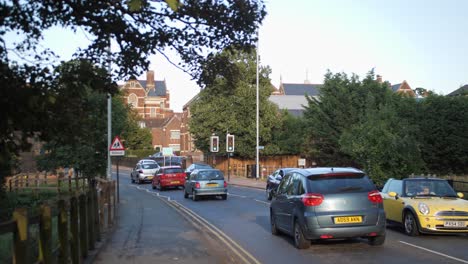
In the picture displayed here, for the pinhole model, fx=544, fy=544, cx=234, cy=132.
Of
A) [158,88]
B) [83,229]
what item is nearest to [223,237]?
[83,229]

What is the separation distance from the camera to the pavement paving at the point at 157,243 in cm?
1029

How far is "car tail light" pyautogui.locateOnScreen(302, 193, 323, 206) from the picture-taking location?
11000 millimetres

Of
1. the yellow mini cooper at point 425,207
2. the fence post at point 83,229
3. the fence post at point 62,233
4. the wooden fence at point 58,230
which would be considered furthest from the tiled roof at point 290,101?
the fence post at point 62,233

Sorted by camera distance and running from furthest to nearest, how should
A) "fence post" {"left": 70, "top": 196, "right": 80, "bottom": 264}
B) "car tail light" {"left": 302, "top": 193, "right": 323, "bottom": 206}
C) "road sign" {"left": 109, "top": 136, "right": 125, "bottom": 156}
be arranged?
"road sign" {"left": 109, "top": 136, "right": 125, "bottom": 156} → "car tail light" {"left": 302, "top": 193, "right": 323, "bottom": 206} → "fence post" {"left": 70, "top": 196, "right": 80, "bottom": 264}

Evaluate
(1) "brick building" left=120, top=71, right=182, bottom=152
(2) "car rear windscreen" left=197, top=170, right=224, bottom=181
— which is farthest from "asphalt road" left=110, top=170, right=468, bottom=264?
(1) "brick building" left=120, top=71, right=182, bottom=152

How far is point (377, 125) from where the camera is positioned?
25875 millimetres

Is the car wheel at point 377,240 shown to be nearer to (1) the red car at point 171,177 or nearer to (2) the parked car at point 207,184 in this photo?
(2) the parked car at point 207,184

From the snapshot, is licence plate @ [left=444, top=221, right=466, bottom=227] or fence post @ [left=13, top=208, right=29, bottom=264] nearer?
fence post @ [left=13, top=208, right=29, bottom=264]

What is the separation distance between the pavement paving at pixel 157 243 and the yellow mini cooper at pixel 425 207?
15.9 ft

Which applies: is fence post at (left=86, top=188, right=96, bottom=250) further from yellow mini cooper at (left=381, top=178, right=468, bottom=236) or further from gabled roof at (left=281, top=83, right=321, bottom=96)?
gabled roof at (left=281, top=83, right=321, bottom=96)

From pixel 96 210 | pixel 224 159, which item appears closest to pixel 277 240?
pixel 96 210

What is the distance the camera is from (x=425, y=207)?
12.9m

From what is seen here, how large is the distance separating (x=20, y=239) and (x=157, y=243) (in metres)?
7.01

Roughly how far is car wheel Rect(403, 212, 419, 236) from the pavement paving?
478cm
